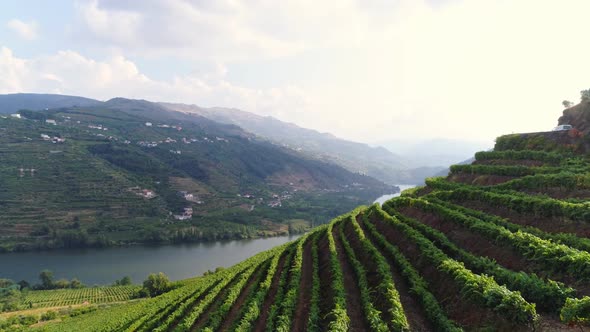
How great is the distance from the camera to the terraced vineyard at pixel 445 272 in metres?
15.4

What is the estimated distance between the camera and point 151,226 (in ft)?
451

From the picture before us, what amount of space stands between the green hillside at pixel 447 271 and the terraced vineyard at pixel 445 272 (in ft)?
0.24

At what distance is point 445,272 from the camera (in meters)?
20.8

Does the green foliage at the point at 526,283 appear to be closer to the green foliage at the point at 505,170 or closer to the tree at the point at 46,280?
the green foliage at the point at 505,170

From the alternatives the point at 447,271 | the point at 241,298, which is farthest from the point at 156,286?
the point at 447,271

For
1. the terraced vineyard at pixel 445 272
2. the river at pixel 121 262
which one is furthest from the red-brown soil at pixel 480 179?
the river at pixel 121 262

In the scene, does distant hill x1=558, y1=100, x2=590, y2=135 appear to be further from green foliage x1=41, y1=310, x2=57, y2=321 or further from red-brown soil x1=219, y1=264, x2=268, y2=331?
green foliage x1=41, y1=310, x2=57, y2=321

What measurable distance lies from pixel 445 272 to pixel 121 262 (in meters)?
112

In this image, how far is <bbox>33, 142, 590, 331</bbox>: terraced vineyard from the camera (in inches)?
606

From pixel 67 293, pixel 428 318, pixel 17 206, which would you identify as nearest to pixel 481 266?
pixel 428 318

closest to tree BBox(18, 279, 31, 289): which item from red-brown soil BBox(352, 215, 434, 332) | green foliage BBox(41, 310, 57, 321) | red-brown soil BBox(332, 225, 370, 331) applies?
green foliage BBox(41, 310, 57, 321)

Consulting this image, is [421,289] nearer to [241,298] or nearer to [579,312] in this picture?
[579,312]

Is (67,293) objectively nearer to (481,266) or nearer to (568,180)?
(481,266)

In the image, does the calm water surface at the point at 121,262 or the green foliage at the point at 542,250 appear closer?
the green foliage at the point at 542,250
